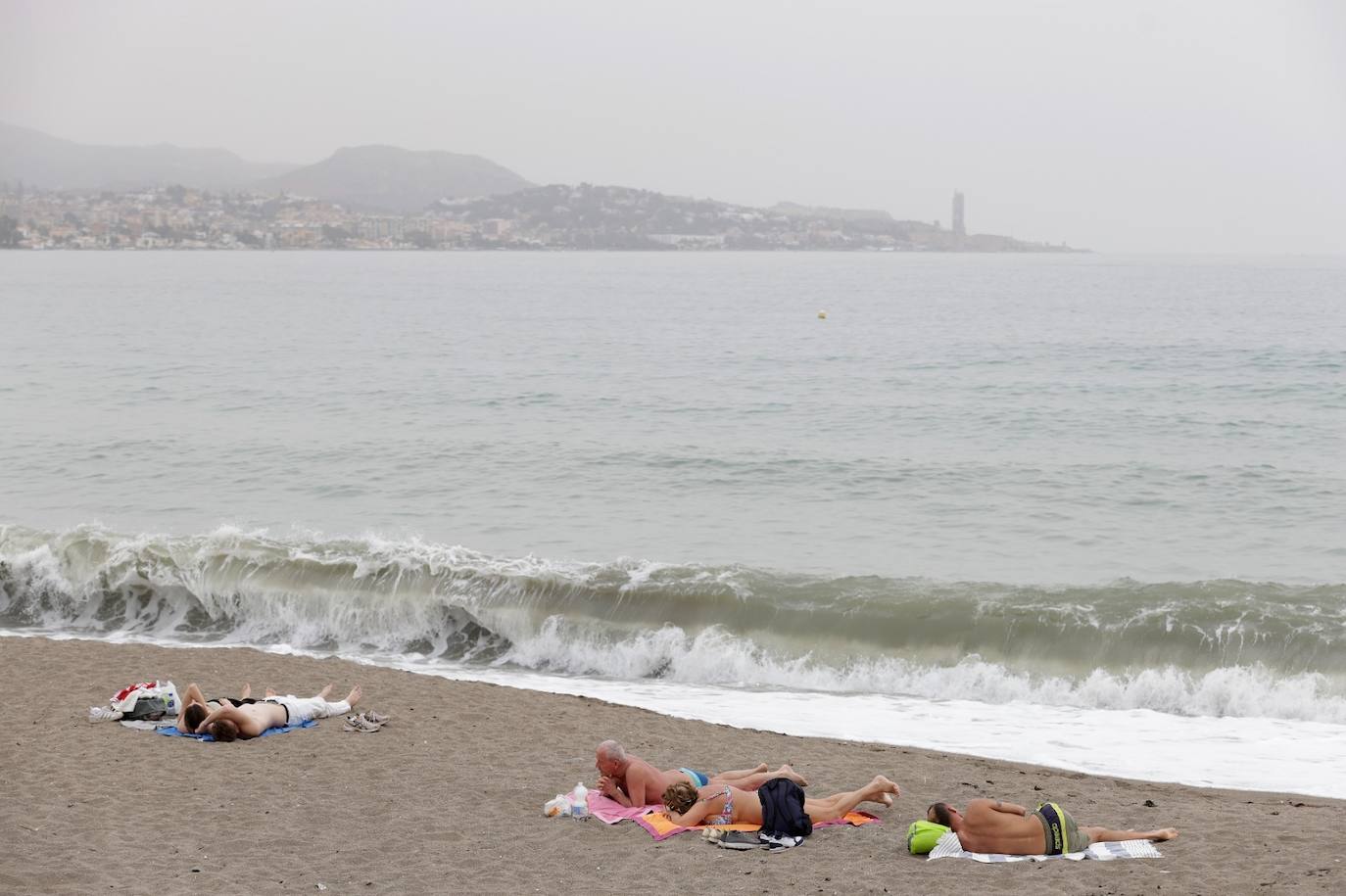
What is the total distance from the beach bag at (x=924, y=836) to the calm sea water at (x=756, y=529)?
2.88 metres

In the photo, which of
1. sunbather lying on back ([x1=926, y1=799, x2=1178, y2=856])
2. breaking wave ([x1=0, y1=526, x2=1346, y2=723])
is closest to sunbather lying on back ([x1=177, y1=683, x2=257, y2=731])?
breaking wave ([x1=0, y1=526, x2=1346, y2=723])

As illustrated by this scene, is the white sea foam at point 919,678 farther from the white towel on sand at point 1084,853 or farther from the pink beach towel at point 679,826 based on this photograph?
the white towel on sand at point 1084,853

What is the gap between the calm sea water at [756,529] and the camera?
12516mm

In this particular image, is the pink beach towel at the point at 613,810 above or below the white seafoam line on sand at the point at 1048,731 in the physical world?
above

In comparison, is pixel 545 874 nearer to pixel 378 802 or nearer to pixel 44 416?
pixel 378 802

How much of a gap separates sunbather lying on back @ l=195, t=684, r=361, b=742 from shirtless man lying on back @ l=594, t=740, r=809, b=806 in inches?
119

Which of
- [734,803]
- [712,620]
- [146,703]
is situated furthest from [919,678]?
[146,703]

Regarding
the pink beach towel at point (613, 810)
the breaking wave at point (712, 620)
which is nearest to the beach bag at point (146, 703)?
the pink beach towel at point (613, 810)

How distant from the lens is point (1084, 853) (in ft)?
23.7

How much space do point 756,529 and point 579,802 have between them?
10.4 meters

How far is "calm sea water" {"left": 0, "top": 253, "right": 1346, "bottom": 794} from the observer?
1252 centimetres

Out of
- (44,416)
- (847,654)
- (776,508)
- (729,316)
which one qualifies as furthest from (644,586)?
(729,316)

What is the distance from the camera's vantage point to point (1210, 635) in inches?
506

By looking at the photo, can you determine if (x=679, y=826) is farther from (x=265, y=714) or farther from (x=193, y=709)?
(x=193, y=709)
